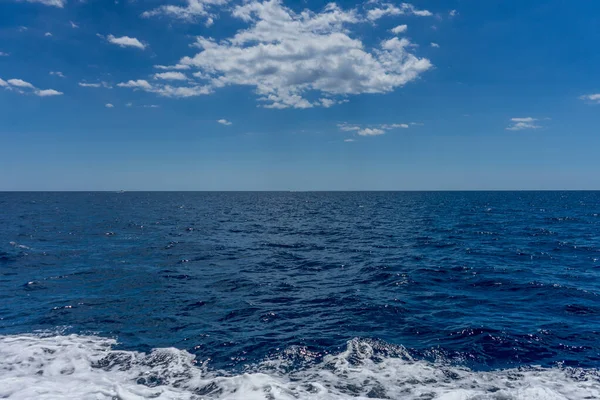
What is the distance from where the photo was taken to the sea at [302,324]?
10.2 m

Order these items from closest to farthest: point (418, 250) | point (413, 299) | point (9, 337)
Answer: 1. point (9, 337)
2. point (413, 299)
3. point (418, 250)

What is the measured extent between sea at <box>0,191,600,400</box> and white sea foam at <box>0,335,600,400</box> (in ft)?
0.19

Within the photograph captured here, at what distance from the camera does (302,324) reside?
14.7 metres

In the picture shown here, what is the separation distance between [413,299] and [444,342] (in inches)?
196

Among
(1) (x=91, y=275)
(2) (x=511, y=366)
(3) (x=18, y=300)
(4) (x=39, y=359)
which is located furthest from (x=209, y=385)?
(1) (x=91, y=275)

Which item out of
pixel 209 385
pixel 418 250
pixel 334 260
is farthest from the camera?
pixel 418 250

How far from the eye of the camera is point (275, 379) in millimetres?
10414

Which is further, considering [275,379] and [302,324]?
[302,324]

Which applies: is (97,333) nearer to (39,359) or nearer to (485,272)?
(39,359)

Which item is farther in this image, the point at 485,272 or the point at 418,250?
the point at 418,250

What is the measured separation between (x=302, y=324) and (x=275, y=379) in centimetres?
439

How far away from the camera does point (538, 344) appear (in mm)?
12508

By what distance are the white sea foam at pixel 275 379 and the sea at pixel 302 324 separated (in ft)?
0.19

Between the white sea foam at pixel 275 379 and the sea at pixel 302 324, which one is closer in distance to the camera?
the white sea foam at pixel 275 379
